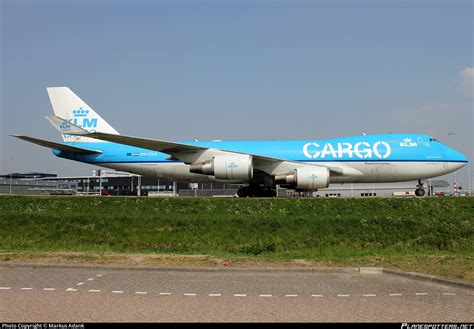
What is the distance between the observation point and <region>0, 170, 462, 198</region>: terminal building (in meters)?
55.6

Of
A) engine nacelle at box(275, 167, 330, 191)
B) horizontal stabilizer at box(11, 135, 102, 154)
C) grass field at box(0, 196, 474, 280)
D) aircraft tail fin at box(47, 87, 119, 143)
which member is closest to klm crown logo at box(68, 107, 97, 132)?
aircraft tail fin at box(47, 87, 119, 143)

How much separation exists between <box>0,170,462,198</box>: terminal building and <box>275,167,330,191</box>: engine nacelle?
23116 mm

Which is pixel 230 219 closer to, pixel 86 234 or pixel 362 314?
pixel 86 234

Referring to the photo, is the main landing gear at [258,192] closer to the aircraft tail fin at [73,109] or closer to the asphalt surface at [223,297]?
the aircraft tail fin at [73,109]

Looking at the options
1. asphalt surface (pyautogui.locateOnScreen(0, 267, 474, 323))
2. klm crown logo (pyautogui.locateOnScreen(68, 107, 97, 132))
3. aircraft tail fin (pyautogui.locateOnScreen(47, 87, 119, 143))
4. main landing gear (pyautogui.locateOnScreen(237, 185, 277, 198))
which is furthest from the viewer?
aircraft tail fin (pyautogui.locateOnScreen(47, 87, 119, 143))

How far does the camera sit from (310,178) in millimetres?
25297

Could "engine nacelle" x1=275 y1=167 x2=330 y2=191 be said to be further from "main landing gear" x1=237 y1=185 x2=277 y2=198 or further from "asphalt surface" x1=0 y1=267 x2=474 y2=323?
"asphalt surface" x1=0 y1=267 x2=474 y2=323

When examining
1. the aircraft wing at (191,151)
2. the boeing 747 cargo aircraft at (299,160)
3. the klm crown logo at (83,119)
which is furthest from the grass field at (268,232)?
the klm crown logo at (83,119)

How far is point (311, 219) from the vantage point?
16.0m

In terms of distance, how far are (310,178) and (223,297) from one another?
18.4m

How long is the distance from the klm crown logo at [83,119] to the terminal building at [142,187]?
15694mm

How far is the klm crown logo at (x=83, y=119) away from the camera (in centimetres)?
3328

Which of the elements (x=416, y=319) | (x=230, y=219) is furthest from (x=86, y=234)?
(x=416, y=319)

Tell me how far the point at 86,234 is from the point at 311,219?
26.5 feet
